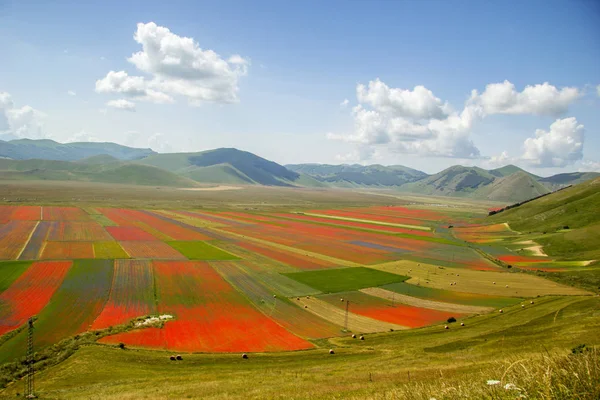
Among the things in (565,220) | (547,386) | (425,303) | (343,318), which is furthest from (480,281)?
(565,220)

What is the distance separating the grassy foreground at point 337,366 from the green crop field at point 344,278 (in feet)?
63.0

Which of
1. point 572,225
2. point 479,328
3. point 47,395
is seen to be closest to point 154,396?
point 47,395

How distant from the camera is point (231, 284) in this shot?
5791 centimetres

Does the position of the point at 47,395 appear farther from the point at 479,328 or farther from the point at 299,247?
the point at 299,247

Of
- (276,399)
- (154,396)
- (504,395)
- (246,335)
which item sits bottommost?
(246,335)

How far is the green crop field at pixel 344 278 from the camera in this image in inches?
2376

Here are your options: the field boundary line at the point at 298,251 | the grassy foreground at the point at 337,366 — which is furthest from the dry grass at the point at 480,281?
the grassy foreground at the point at 337,366

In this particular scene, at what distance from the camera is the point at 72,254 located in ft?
233

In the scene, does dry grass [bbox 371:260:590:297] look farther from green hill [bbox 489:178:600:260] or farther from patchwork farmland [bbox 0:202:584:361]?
green hill [bbox 489:178:600:260]

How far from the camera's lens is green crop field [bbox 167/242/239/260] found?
253ft

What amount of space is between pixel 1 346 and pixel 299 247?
223 feet

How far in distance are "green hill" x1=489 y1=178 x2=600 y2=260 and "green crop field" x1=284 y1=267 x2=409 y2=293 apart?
5173 centimetres

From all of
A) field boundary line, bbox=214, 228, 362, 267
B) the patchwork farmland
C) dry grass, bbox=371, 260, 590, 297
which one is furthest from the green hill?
field boundary line, bbox=214, 228, 362, 267

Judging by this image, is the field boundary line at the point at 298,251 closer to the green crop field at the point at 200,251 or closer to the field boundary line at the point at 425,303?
the green crop field at the point at 200,251
